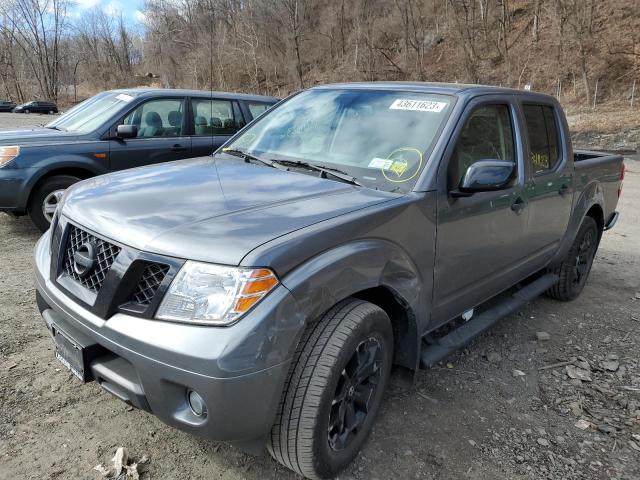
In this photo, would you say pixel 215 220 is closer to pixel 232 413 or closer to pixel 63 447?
pixel 232 413

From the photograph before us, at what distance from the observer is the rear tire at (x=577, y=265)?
4629 millimetres

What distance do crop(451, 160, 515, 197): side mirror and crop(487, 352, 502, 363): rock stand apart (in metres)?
1.43

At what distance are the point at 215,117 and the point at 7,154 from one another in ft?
8.63

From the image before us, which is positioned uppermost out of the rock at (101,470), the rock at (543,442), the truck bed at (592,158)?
the truck bed at (592,158)

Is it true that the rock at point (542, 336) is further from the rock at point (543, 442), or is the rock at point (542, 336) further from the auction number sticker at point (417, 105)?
the auction number sticker at point (417, 105)

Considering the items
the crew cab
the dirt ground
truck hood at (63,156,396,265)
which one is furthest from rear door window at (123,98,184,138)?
truck hood at (63,156,396,265)

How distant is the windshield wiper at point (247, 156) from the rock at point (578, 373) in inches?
97.0

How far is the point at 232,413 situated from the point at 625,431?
2.37 meters

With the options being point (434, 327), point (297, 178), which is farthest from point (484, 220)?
point (297, 178)

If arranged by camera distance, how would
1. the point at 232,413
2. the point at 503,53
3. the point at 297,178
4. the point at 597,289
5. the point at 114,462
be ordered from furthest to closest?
1. the point at 503,53
2. the point at 597,289
3. the point at 297,178
4. the point at 114,462
5. the point at 232,413

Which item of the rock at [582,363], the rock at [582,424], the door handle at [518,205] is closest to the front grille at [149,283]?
the door handle at [518,205]

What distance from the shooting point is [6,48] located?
6303 cm

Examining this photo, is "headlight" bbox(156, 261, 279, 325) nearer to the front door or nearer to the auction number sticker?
the front door

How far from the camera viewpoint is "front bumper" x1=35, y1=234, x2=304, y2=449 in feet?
6.02
